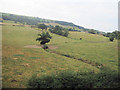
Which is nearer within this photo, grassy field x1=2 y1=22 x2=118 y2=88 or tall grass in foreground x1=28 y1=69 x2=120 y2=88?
tall grass in foreground x1=28 y1=69 x2=120 y2=88

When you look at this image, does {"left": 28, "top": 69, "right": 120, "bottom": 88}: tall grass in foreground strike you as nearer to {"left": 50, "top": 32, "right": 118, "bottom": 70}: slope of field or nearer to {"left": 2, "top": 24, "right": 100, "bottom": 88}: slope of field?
{"left": 2, "top": 24, "right": 100, "bottom": 88}: slope of field

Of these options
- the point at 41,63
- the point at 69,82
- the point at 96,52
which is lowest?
the point at 41,63

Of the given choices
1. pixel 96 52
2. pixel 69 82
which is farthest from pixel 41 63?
pixel 96 52

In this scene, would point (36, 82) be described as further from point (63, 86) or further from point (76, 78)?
point (76, 78)

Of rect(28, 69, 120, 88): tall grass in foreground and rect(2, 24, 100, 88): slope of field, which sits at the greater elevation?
rect(28, 69, 120, 88): tall grass in foreground

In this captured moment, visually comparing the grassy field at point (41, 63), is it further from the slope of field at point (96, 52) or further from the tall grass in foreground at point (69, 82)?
the tall grass in foreground at point (69, 82)

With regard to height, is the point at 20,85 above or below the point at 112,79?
below

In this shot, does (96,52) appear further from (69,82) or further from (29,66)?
(69,82)

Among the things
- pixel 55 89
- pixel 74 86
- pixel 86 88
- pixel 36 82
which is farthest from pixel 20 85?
pixel 86 88

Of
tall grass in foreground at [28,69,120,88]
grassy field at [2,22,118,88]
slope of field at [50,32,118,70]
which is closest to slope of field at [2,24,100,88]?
grassy field at [2,22,118,88]

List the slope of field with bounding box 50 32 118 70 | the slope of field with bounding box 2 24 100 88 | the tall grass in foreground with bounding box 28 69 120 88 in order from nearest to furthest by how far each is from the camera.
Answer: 1. the tall grass in foreground with bounding box 28 69 120 88
2. the slope of field with bounding box 2 24 100 88
3. the slope of field with bounding box 50 32 118 70

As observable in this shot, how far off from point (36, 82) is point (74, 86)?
2986mm

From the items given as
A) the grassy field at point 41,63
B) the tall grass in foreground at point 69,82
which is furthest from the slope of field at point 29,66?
the tall grass in foreground at point 69,82

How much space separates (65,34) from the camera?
110062 mm
